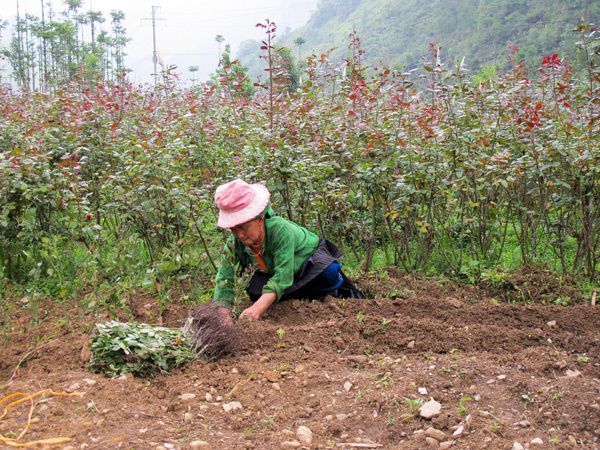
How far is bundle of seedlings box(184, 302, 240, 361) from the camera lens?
10.4 feet

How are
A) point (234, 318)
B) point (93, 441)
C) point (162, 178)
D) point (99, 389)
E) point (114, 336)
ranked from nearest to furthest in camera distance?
1. point (93, 441)
2. point (99, 389)
3. point (114, 336)
4. point (234, 318)
5. point (162, 178)

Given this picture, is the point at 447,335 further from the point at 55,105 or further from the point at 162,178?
the point at 55,105

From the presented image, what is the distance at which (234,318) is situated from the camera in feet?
12.3

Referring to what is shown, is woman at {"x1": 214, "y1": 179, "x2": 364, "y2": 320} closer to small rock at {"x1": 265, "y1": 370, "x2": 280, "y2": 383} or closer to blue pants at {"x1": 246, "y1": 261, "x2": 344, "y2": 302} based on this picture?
blue pants at {"x1": 246, "y1": 261, "x2": 344, "y2": 302}

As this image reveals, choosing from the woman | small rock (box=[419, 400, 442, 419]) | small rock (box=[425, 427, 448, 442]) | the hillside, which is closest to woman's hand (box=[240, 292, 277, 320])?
the woman

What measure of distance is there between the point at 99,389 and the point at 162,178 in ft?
5.63

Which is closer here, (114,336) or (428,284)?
(114,336)

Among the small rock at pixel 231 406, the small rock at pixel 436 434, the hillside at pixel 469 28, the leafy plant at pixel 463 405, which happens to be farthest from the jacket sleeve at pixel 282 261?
the hillside at pixel 469 28

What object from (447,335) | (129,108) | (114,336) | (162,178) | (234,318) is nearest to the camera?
(114,336)

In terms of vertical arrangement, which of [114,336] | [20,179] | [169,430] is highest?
[20,179]

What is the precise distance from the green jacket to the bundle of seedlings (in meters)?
0.41

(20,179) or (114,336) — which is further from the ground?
(20,179)

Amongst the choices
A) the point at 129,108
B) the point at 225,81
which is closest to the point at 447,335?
the point at 225,81

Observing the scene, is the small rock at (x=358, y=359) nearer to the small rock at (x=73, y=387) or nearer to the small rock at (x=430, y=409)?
the small rock at (x=430, y=409)
